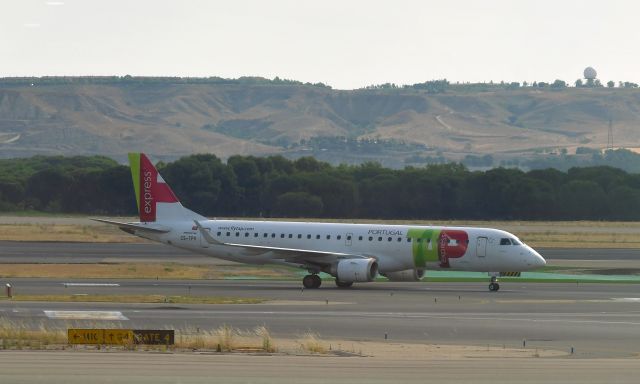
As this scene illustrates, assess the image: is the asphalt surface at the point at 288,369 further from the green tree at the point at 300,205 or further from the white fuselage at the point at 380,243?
the green tree at the point at 300,205

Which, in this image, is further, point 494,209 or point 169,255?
point 494,209

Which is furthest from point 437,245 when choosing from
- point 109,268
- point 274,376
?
point 274,376

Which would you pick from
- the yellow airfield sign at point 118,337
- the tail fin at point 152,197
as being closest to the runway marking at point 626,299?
the tail fin at point 152,197

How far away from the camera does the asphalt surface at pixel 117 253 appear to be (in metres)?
67.1

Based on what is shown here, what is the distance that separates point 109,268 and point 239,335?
27535mm

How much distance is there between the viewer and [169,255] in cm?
7250

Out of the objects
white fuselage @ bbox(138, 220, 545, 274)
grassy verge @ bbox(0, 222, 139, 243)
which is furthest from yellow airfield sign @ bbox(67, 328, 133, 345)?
grassy verge @ bbox(0, 222, 139, 243)

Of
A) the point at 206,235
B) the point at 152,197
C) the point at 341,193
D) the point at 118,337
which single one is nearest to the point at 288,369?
the point at 118,337

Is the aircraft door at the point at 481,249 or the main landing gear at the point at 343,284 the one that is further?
the main landing gear at the point at 343,284

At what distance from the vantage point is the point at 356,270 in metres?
52.7

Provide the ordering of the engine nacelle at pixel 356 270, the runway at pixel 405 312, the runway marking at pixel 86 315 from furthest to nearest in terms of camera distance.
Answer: the engine nacelle at pixel 356 270 → the runway marking at pixel 86 315 → the runway at pixel 405 312

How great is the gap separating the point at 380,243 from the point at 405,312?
10999 mm

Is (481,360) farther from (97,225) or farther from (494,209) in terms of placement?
(494,209)

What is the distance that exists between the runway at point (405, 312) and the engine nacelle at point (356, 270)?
24.6 inches
